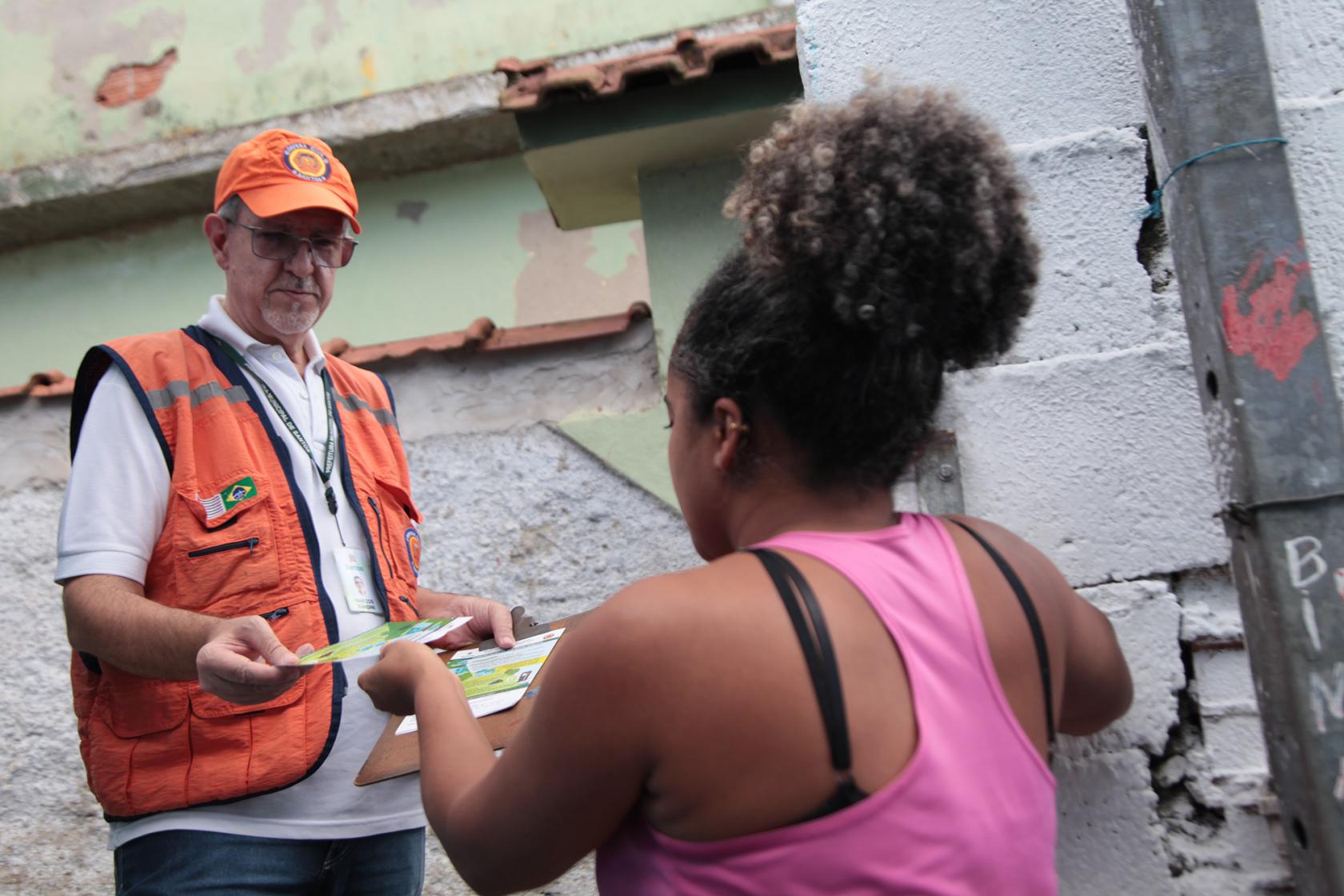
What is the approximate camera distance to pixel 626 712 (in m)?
1.16

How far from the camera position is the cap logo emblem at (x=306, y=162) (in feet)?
7.55

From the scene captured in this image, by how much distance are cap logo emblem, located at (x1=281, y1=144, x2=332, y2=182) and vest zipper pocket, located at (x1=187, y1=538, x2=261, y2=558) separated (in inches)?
30.7

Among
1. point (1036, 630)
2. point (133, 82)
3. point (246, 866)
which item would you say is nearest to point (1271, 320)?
point (1036, 630)

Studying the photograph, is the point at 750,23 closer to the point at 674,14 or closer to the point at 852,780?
the point at 674,14

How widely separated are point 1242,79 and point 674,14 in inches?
216

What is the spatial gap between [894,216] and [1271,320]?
62 cm

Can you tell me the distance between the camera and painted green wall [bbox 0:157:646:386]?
6.58m

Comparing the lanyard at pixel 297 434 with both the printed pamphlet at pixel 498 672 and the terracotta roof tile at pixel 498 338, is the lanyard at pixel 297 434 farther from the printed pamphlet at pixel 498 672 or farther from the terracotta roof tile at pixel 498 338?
the terracotta roof tile at pixel 498 338

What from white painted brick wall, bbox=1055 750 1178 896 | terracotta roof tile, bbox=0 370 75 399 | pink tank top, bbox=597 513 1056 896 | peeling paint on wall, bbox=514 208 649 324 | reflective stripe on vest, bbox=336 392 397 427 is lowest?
white painted brick wall, bbox=1055 750 1178 896

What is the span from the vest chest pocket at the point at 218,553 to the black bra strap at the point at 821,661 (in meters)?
1.15

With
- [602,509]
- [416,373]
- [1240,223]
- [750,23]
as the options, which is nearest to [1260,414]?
[1240,223]

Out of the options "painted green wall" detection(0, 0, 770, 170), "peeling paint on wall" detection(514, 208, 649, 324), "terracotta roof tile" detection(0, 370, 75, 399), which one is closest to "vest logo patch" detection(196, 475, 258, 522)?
"terracotta roof tile" detection(0, 370, 75, 399)

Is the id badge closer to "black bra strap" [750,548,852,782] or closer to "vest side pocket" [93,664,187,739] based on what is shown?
"vest side pocket" [93,664,187,739]

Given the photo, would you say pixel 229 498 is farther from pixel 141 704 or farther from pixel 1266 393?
pixel 1266 393
